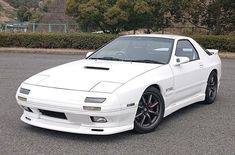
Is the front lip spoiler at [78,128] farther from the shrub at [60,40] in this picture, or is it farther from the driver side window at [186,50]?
the shrub at [60,40]

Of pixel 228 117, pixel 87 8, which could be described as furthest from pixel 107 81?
pixel 87 8

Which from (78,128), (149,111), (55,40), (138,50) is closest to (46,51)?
(55,40)

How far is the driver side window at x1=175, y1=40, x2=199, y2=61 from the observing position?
→ 666cm

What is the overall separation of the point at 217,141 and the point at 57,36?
16950mm

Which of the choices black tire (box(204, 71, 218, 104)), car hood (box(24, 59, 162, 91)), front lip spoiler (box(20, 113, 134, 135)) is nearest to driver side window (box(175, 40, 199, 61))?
black tire (box(204, 71, 218, 104))

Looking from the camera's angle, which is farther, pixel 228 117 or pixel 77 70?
pixel 228 117

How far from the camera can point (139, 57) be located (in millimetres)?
6309

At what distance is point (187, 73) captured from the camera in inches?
255

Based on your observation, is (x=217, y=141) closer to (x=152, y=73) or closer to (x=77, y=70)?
(x=152, y=73)

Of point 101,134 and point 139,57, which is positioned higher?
point 139,57

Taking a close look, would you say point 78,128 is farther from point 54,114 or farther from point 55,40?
point 55,40

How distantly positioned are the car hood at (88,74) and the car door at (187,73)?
45cm

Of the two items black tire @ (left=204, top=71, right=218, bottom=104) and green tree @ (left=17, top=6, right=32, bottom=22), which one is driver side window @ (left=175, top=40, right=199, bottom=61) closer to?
black tire @ (left=204, top=71, right=218, bottom=104)

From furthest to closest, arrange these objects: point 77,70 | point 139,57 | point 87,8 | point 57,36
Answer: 1. point 87,8
2. point 57,36
3. point 139,57
4. point 77,70
